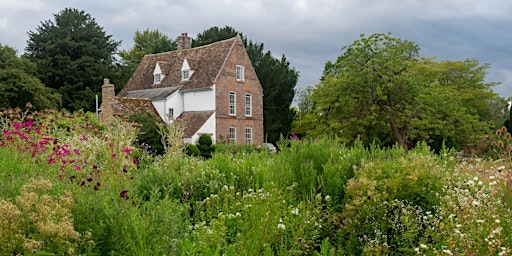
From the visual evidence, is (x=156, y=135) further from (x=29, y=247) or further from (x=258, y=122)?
(x=29, y=247)

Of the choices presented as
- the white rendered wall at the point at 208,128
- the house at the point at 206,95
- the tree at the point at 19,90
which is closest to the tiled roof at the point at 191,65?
the house at the point at 206,95

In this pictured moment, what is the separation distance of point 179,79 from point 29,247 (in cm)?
3159

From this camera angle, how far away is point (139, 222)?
3.58 metres

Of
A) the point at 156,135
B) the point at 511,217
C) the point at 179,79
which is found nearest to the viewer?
the point at 511,217

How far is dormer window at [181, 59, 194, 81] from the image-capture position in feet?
109

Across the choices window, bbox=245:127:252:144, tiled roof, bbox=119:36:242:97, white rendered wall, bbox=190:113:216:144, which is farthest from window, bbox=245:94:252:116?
white rendered wall, bbox=190:113:216:144

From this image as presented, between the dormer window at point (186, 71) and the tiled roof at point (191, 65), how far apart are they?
0.24m

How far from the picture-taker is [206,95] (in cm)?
3145

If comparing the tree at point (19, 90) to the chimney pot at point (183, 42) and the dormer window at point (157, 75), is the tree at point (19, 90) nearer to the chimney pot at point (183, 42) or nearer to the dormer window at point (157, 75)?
the dormer window at point (157, 75)

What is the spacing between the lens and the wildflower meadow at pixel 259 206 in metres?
3.51

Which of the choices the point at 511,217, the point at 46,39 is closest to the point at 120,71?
the point at 46,39

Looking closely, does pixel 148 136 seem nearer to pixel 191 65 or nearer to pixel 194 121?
pixel 194 121

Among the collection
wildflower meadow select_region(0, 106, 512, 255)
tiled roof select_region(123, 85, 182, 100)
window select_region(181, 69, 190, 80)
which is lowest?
wildflower meadow select_region(0, 106, 512, 255)

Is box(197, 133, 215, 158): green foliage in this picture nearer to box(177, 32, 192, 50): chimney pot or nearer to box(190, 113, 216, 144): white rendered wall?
box(190, 113, 216, 144): white rendered wall
